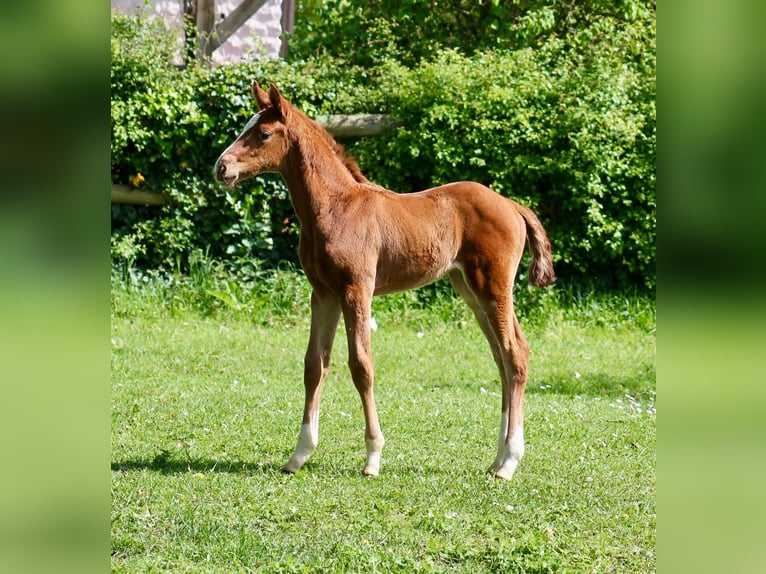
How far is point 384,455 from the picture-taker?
19.7 feet

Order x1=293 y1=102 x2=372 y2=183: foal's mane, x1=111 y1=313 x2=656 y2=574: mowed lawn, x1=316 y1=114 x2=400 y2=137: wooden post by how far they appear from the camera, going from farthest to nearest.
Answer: x1=316 y1=114 x2=400 y2=137: wooden post, x1=293 y1=102 x2=372 y2=183: foal's mane, x1=111 y1=313 x2=656 y2=574: mowed lawn

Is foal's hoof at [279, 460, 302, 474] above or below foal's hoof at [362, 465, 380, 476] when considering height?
below

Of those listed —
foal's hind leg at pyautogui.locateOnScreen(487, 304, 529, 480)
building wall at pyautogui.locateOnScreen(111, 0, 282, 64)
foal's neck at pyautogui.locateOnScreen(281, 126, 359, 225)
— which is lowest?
foal's hind leg at pyautogui.locateOnScreen(487, 304, 529, 480)

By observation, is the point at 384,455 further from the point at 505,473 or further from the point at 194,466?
the point at 194,466

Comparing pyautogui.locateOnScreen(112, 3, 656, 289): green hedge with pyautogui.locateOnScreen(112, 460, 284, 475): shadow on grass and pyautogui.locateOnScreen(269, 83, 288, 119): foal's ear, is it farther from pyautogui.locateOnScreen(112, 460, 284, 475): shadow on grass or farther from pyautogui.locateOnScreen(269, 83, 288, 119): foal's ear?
pyautogui.locateOnScreen(112, 460, 284, 475): shadow on grass

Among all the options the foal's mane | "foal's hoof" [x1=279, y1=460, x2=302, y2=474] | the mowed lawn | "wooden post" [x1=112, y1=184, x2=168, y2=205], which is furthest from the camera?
"wooden post" [x1=112, y1=184, x2=168, y2=205]

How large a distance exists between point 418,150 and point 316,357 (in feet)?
20.3

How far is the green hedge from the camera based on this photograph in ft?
36.3

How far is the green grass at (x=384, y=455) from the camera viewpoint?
4195mm

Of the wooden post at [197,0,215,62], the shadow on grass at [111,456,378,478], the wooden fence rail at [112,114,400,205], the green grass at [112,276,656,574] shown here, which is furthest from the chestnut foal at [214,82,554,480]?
the wooden post at [197,0,215,62]

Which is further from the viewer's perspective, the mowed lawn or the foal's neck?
the foal's neck

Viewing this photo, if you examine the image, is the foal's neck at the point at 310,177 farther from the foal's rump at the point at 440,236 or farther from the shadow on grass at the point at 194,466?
the shadow on grass at the point at 194,466

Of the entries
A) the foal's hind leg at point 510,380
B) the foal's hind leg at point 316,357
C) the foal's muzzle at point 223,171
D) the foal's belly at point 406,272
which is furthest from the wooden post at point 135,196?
the foal's hind leg at point 510,380
